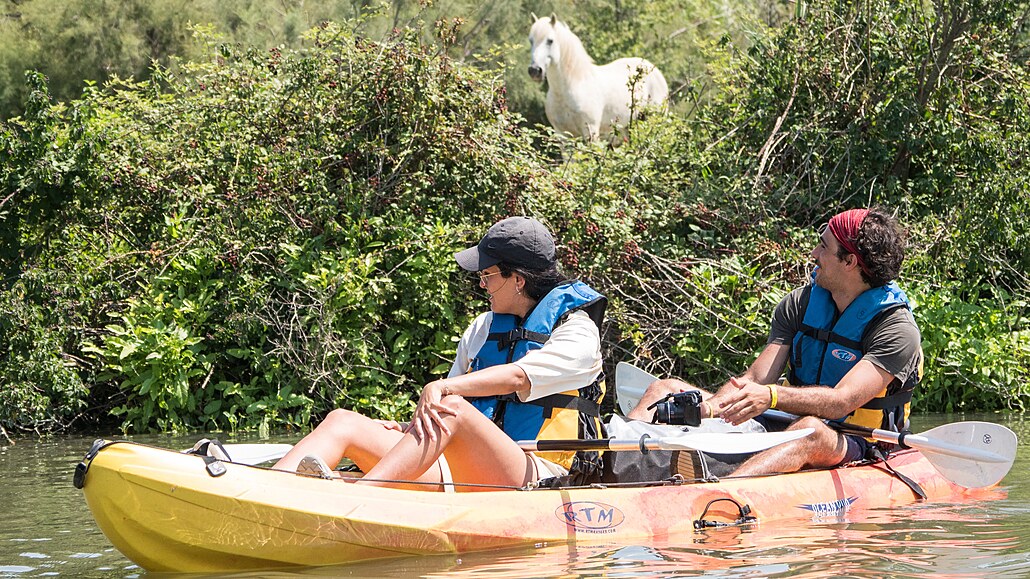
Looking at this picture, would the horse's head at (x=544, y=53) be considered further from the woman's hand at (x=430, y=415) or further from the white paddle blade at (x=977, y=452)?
the woman's hand at (x=430, y=415)

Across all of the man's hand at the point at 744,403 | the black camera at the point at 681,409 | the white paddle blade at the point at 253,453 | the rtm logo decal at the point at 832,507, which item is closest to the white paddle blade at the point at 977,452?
the rtm logo decal at the point at 832,507

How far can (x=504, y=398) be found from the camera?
458cm

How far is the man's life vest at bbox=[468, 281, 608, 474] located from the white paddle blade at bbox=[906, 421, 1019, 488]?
5.44 ft

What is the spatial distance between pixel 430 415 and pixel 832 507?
1906 millimetres

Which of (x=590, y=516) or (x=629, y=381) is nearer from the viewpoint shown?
(x=590, y=516)

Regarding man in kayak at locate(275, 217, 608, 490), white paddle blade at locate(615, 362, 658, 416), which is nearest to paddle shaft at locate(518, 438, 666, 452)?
man in kayak at locate(275, 217, 608, 490)

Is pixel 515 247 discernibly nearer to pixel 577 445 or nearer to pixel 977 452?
pixel 577 445

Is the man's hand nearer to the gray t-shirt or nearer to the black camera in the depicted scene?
the black camera

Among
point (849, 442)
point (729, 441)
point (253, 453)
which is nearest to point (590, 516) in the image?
point (729, 441)

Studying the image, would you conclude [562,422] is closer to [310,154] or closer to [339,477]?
[339,477]

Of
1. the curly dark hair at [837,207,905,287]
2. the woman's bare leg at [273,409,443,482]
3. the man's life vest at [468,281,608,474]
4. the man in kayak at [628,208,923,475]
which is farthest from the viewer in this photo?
the curly dark hair at [837,207,905,287]

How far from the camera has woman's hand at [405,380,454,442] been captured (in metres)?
4.14

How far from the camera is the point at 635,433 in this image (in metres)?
4.93

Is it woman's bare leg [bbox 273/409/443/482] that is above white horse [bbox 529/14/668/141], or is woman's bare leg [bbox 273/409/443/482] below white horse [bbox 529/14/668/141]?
below
